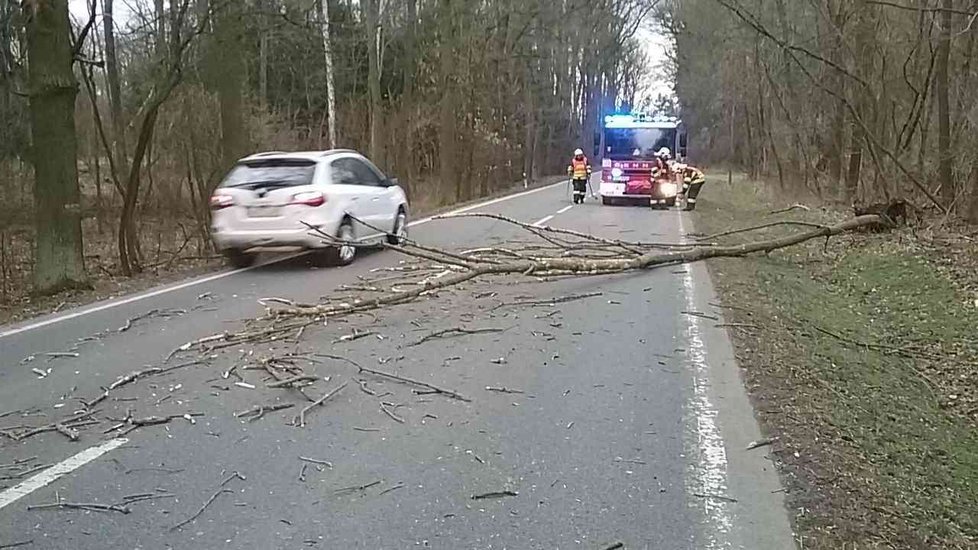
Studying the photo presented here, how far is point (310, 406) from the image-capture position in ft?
20.9

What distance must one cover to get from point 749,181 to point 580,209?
83.1 feet

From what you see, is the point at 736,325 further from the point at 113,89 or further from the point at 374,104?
the point at 374,104

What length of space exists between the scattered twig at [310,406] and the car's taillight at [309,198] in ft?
20.9

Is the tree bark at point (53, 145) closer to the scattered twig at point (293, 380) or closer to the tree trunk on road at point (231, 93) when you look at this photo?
the scattered twig at point (293, 380)

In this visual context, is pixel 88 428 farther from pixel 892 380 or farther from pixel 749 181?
pixel 749 181

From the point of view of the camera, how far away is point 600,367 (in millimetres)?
7559

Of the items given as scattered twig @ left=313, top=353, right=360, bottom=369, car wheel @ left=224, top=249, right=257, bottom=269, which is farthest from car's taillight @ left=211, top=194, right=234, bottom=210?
scattered twig @ left=313, top=353, right=360, bottom=369

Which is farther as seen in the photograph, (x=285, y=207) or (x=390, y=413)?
(x=285, y=207)

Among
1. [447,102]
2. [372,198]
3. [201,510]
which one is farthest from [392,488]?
[447,102]

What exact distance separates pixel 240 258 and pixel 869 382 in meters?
9.40

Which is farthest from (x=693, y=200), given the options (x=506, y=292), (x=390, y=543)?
(x=390, y=543)

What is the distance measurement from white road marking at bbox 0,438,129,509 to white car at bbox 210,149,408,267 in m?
6.87

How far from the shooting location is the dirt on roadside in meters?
4.66

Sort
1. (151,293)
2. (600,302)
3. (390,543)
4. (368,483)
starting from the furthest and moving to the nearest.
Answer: (151,293) < (600,302) < (368,483) < (390,543)
